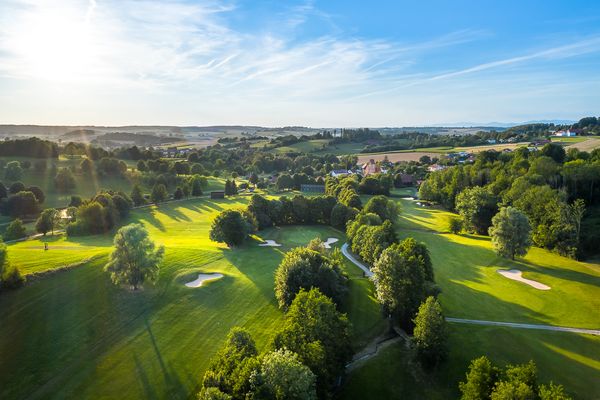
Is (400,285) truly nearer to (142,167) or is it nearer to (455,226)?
(455,226)

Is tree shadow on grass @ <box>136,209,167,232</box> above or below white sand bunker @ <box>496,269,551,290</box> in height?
Result: above

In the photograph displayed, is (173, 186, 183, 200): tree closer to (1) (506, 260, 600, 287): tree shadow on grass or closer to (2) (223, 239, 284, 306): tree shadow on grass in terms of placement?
(2) (223, 239, 284, 306): tree shadow on grass

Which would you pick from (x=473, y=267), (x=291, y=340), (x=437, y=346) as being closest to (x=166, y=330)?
(x=291, y=340)

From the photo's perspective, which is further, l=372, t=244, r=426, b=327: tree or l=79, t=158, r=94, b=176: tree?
l=79, t=158, r=94, b=176: tree

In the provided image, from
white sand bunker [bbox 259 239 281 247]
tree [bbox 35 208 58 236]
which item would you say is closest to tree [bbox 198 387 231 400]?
white sand bunker [bbox 259 239 281 247]

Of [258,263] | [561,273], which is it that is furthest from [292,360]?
[561,273]

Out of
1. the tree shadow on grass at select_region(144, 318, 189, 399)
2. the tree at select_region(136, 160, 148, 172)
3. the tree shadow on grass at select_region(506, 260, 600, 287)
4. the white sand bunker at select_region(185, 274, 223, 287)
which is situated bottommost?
the tree shadow on grass at select_region(506, 260, 600, 287)
